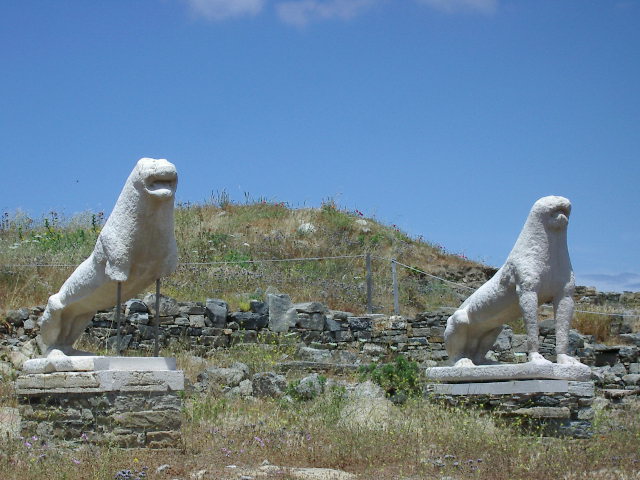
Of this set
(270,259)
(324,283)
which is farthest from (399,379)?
(270,259)

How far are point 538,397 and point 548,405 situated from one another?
13cm

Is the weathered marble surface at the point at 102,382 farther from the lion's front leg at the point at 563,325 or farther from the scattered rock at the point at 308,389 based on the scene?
the lion's front leg at the point at 563,325

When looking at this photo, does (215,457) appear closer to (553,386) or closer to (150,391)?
(150,391)

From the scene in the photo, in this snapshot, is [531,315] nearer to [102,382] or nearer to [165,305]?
[102,382]

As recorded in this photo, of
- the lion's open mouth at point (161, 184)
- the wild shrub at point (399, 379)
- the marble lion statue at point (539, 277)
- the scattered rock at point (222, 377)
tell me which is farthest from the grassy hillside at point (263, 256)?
the lion's open mouth at point (161, 184)

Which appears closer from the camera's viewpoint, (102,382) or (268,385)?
(102,382)

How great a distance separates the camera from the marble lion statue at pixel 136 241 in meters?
7.01

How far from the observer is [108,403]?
22.6ft

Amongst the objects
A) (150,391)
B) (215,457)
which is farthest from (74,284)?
(215,457)

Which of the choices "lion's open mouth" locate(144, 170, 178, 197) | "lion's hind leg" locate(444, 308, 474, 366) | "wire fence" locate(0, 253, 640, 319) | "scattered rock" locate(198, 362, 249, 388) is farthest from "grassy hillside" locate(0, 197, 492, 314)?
"lion's open mouth" locate(144, 170, 178, 197)

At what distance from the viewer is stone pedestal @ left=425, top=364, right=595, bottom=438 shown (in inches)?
320

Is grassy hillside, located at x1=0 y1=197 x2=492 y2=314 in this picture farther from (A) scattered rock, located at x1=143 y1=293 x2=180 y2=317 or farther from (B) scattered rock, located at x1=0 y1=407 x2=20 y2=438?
(B) scattered rock, located at x1=0 y1=407 x2=20 y2=438

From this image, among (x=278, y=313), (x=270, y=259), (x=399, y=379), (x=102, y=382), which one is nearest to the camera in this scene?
(x=102, y=382)

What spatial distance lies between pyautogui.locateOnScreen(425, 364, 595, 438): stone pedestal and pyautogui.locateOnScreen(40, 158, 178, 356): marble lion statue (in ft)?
11.6
